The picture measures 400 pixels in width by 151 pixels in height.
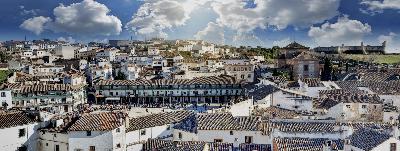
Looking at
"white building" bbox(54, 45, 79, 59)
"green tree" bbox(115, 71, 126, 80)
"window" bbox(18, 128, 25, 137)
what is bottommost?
"window" bbox(18, 128, 25, 137)

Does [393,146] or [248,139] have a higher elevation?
[393,146]

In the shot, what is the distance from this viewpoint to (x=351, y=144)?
29.4m

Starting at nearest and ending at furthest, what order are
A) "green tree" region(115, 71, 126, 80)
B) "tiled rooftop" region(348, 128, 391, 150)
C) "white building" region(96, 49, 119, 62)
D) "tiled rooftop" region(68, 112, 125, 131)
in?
1. "tiled rooftop" region(348, 128, 391, 150)
2. "tiled rooftop" region(68, 112, 125, 131)
3. "green tree" region(115, 71, 126, 80)
4. "white building" region(96, 49, 119, 62)

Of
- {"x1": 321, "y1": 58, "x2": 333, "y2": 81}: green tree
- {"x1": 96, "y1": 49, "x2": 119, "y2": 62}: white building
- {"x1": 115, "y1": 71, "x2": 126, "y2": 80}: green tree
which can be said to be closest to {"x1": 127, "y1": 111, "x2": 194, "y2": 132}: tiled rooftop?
{"x1": 321, "y1": 58, "x2": 333, "y2": 81}: green tree

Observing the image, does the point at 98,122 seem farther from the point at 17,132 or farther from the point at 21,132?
the point at 17,132

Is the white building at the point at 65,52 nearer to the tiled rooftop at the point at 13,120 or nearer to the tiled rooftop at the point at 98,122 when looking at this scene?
the tiled rooftop at the point at 13,120

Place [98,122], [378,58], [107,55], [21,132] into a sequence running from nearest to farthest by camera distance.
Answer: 1. [98,122]
2. [21,132]
3. [107,55]
4. [378,58]

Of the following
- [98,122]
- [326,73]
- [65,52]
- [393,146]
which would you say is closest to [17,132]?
[98,122]

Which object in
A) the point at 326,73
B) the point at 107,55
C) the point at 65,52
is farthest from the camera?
the point at 65,52

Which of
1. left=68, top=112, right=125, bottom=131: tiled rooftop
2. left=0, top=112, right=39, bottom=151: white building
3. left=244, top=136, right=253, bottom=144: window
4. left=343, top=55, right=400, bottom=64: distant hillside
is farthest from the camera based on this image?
left=343, top=55, right=400, bottom=64: distant hillside

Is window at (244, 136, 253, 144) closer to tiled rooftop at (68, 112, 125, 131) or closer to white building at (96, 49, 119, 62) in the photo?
tiled rooftop at (68, 112, 125, 131)

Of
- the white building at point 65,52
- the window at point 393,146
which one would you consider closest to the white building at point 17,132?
the window at point 393,146

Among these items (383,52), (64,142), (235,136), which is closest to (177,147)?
(235,136)

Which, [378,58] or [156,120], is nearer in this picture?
[156,120]
